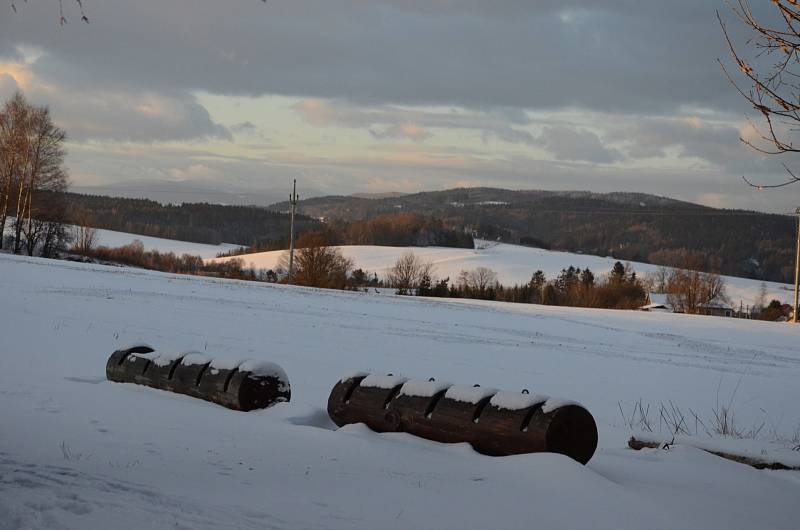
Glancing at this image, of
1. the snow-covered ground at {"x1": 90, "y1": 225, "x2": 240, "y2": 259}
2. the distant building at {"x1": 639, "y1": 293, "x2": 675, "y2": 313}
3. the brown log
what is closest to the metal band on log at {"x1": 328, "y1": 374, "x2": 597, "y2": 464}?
the brown log

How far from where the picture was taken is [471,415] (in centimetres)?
663

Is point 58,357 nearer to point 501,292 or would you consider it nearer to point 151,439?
point 151,439

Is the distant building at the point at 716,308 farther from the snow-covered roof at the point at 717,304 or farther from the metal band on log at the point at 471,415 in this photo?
the metal band on log at the point at 471,415

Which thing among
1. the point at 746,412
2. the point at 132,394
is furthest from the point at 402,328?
the point at 132,394

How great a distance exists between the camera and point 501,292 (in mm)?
97125

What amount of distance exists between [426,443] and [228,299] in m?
24.3

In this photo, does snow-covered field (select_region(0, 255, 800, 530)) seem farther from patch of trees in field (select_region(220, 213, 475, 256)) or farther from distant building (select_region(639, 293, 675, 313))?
patch of trees in field (select_region(220, 213, 475, 256))

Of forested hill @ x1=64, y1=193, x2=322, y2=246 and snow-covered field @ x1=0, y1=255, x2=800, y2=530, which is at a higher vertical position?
forested hill @ x1=64, y1=193, x2=322, y2=246

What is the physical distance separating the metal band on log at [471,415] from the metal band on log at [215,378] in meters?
0.90

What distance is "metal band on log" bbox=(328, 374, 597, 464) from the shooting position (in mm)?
6297

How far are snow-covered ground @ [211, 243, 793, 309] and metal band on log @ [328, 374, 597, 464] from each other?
108332mm

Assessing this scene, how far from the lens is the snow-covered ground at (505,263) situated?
125375 millimetres

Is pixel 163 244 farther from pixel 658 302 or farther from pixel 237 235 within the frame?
Answer: pixel 658 302

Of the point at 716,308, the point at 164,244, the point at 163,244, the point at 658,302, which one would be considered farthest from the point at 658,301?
the point at 164,244
